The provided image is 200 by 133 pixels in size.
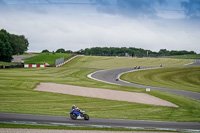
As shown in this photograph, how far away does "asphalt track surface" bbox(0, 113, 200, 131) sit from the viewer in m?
18.4

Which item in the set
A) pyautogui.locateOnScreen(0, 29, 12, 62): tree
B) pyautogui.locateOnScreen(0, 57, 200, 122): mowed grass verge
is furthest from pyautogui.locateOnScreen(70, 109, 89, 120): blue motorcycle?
pyautogui.locateOnScreen(0, 29, 12, 62): tree

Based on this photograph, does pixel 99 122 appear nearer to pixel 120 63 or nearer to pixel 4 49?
pixel 120 63

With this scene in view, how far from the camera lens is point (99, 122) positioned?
19.1 m

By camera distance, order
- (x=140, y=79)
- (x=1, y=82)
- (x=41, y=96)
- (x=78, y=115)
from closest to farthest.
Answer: (x=78, y=115), (x=41, y=96), (x=1, y=82), (x=140, y=79)

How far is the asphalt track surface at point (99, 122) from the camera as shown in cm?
1838

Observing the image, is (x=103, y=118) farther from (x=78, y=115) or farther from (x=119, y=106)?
(x=119, y=106)

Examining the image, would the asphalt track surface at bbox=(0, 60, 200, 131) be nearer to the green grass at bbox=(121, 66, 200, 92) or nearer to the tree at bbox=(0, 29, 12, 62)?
the green grass at bbox=(121, 66, 200, 92)

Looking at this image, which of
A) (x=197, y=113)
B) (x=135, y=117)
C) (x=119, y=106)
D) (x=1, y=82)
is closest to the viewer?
(x=135, y=117)

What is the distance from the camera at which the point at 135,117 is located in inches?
863

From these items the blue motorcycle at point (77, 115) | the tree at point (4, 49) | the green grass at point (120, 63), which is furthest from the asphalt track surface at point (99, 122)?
the tree at point (4, 49)

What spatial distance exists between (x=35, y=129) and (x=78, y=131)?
2604 millimetres

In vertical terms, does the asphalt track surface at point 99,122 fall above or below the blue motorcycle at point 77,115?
below

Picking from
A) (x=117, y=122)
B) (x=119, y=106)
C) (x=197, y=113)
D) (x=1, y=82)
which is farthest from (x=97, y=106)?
(x=1, y=82)

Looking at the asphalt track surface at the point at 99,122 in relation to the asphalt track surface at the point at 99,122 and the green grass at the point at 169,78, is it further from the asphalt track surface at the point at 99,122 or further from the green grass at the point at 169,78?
the green grass at the point at 169,78
